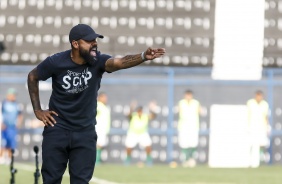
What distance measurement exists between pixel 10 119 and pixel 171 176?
6.04 metres

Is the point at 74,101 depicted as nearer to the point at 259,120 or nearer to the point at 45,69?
the point at 45,69

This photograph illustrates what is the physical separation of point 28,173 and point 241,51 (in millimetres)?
7350

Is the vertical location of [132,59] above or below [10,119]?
above

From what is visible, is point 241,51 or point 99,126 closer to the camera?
point 99,126

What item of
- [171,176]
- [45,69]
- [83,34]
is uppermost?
[83,34]

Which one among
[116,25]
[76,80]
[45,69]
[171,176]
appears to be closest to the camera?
[76,80]

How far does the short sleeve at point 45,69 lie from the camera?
820 centimetres

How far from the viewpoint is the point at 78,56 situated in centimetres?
812

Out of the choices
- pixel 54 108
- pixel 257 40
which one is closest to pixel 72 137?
pixel 54 108

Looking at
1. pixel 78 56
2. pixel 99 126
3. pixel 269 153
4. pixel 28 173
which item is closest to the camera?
pixel 78 56

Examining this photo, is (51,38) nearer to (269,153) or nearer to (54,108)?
(269,153)

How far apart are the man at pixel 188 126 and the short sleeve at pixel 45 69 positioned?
1374 centimetres

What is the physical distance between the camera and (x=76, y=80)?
8109 mm

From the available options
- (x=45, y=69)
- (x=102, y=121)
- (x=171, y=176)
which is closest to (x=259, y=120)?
(x=102, y=121)
